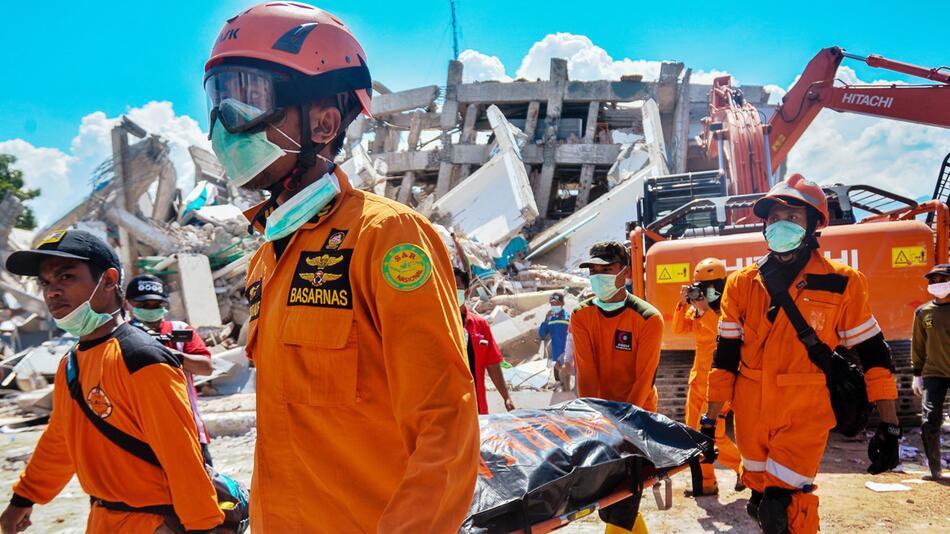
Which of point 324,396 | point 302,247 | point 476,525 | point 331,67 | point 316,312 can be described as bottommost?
point 476,525

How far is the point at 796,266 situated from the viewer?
3219 millimetres

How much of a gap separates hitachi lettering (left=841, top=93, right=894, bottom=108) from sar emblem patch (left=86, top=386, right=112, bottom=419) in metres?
11.4

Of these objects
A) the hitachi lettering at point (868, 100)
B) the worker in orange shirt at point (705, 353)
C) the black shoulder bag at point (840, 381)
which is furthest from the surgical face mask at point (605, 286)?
the hitachi lettering at point (868, 100)

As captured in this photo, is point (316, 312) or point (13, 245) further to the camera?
point (13, 245)

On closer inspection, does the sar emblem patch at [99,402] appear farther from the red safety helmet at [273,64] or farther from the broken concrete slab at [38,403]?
the broken concrete slab at [38,403]

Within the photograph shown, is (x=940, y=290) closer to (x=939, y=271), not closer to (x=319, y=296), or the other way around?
(x=939, y=271)

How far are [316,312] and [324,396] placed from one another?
169 mm

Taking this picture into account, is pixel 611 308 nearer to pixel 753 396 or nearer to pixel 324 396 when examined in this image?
pixel 753 396

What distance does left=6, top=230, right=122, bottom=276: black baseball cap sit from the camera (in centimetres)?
236

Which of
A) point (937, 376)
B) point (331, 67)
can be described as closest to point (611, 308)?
point (331, 67)

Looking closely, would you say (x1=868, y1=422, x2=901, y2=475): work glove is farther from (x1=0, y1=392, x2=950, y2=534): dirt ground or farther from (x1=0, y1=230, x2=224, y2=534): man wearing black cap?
(x1=0, y1=230, x2=224, y2=534): man wearing black cap

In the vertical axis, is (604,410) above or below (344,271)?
below

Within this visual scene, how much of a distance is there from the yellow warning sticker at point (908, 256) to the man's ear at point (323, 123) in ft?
19.0

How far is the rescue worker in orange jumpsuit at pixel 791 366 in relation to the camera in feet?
9.84
